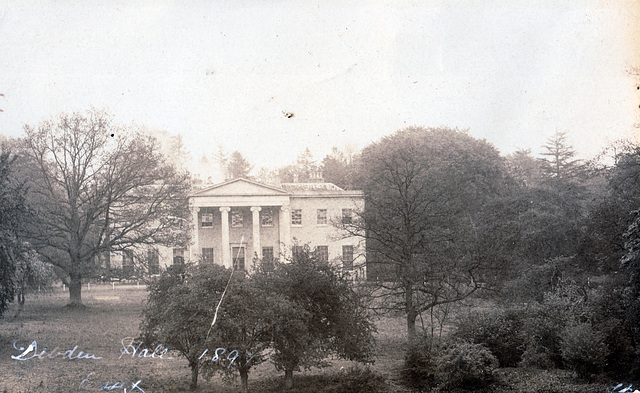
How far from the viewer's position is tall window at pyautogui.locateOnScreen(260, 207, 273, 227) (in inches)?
934

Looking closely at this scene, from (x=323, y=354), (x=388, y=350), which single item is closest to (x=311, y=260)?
(x=323, y=354)

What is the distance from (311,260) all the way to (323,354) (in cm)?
204

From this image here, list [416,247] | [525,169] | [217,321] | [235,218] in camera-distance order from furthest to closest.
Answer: [525,169], [235,218], [416,247], [217,321]

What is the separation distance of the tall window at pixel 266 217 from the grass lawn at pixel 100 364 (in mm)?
8601

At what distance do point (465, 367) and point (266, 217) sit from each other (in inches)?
623

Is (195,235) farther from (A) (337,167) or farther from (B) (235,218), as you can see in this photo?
(A) (337,167)

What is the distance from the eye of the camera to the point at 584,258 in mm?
14117

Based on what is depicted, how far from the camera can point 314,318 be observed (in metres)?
10.2

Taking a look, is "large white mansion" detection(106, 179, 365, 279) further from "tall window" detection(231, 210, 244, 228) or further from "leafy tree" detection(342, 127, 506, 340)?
"leafy tree" detection(342, 127, 506, 340)

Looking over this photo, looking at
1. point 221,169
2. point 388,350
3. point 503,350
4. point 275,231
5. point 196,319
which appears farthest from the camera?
point 221,169

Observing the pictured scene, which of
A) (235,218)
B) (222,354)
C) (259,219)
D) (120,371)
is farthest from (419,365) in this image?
(259,219)

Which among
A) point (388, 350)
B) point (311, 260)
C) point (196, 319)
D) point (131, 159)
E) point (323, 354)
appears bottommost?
point (388, 350)

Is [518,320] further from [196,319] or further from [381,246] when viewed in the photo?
[196,319]

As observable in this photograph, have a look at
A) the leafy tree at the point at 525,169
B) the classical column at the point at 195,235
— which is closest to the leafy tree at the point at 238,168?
the classical column at the point at 195,235
